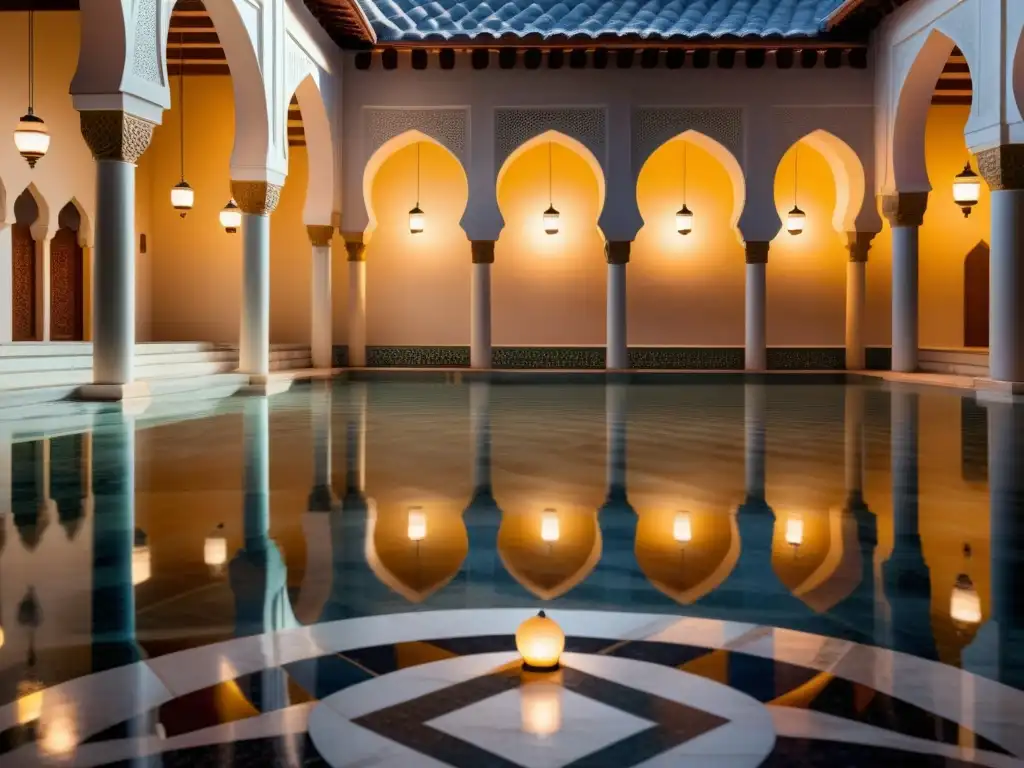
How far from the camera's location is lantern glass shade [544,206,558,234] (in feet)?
58.4

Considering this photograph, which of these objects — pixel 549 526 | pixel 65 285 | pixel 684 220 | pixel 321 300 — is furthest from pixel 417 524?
pixel 684 220

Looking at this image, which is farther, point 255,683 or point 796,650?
point 796,650

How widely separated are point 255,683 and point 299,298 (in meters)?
16.8

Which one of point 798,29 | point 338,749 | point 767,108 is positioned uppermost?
point 798,29

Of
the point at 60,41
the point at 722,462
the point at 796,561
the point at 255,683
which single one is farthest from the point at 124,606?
the point at 60,41

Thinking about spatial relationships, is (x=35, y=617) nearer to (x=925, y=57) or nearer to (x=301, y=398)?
(x=301, y=398)

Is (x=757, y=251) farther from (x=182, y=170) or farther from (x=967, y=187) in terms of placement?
(x=182, y=170)

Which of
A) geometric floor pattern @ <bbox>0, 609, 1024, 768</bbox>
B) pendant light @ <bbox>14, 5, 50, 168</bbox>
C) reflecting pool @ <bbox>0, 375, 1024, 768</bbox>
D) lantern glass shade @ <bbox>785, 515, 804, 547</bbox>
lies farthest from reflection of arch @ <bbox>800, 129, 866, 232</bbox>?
geometric floor pattern @ <bbox>0, 609, 1024, 768</bbox>

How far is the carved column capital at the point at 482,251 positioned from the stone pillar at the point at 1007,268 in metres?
7.06

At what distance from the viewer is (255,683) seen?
2027 mm

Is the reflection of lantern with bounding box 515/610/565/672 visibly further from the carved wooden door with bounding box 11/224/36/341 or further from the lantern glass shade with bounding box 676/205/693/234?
the lantern glass shade with bounding box 676/205/693/234

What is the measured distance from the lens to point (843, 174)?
16.9 m

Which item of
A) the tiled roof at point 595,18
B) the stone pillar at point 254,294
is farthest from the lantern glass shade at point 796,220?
the stone pillar at point 254,294

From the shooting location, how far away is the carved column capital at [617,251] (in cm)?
1614
